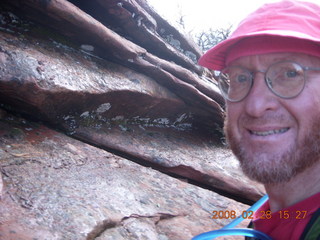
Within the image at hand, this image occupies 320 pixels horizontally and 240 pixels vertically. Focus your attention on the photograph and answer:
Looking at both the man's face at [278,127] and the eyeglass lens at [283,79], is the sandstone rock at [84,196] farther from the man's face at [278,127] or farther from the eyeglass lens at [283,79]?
the eyeglass lens at [283,79]

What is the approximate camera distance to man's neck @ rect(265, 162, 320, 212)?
1865 mm

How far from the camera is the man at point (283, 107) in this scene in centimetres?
179

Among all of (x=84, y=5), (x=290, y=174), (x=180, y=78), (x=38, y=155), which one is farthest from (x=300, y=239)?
(x=84, y=5)

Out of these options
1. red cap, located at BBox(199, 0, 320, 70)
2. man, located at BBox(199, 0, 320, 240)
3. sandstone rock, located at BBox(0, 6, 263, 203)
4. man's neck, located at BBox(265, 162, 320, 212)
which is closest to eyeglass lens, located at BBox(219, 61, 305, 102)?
man, located at BBox(199, 0, 320, 240)

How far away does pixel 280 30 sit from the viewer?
1.80 m

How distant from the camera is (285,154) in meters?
1.87

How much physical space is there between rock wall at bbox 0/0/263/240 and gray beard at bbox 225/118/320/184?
1.06 m

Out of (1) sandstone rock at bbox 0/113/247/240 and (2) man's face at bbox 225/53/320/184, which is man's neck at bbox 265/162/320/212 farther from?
(1) sandstone rock at bbox 0/113/247/240

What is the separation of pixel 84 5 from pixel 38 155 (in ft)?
8.19

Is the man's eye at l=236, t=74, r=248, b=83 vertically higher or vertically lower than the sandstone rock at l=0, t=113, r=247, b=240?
higher

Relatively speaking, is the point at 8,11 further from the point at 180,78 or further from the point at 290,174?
the point at 290,174

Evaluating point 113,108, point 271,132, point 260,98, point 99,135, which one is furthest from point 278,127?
point 113,108

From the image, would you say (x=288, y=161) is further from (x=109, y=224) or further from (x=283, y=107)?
(x=109, y=224)

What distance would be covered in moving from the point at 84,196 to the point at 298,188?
5.75 ft
